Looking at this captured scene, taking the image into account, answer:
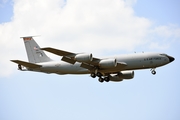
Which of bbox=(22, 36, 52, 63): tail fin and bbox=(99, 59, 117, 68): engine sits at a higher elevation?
bbox=(22, 36, 52, 63): tail fin

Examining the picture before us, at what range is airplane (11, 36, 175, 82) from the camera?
2004 inches

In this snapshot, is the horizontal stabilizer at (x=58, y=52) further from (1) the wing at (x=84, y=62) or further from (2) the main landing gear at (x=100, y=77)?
(2) the main landing gear at (x=100, y=77)

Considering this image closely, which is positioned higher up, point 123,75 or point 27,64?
point 27,64

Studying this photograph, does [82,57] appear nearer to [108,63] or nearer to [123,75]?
[108,63]

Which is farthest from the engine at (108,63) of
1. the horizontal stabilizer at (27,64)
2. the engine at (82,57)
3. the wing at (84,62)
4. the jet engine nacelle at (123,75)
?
the horizontal stabilizer at (27,64)

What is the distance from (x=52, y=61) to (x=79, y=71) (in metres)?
4.75

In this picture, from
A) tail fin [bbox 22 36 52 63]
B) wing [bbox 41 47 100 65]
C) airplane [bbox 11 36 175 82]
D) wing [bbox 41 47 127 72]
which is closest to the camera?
wing [bbox 41 47 100 65]

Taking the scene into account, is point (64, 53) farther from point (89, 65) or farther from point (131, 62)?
point (131, 62)

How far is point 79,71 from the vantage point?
180 feet

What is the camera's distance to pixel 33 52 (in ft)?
195

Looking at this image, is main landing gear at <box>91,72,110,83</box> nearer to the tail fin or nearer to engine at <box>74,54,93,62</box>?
engine at <box>74,54,93,62</box>

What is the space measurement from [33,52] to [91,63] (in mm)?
11386

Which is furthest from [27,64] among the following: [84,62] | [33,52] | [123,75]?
[123,75]

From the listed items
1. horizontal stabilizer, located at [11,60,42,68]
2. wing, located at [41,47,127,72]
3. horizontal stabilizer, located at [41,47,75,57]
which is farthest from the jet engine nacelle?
horizontal stabilizer, located at [11,60,42,68]
